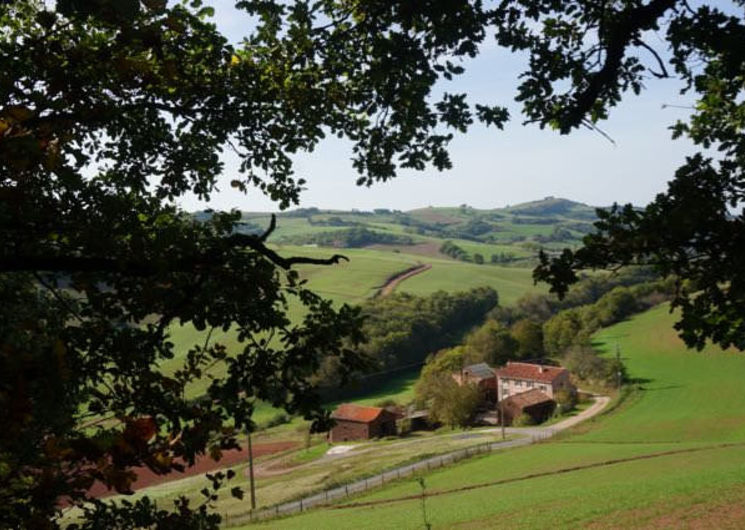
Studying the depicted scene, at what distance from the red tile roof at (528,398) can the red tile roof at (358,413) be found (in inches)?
617

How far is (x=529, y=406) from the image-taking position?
7131 cm

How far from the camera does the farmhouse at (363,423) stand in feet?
226

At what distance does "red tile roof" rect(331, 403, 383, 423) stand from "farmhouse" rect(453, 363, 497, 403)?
14595 millimetres

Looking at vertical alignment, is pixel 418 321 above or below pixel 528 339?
above

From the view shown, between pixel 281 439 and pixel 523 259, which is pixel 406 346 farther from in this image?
pixel 523 259

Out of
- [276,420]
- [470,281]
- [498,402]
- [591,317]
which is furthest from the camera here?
[470,281]

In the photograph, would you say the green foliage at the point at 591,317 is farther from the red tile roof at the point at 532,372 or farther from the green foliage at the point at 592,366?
the red tile roof at the point at 532,372

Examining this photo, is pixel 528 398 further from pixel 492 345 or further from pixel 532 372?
pixel 492 345

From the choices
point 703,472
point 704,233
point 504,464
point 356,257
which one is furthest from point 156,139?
point 356,257

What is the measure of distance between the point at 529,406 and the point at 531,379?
5.46 metres

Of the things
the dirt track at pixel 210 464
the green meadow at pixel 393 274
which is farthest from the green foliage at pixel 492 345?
the dirt track at pixel 210 464

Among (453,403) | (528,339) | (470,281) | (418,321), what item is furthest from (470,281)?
(453,403)

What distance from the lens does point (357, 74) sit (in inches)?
341

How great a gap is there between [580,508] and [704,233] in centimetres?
2401
